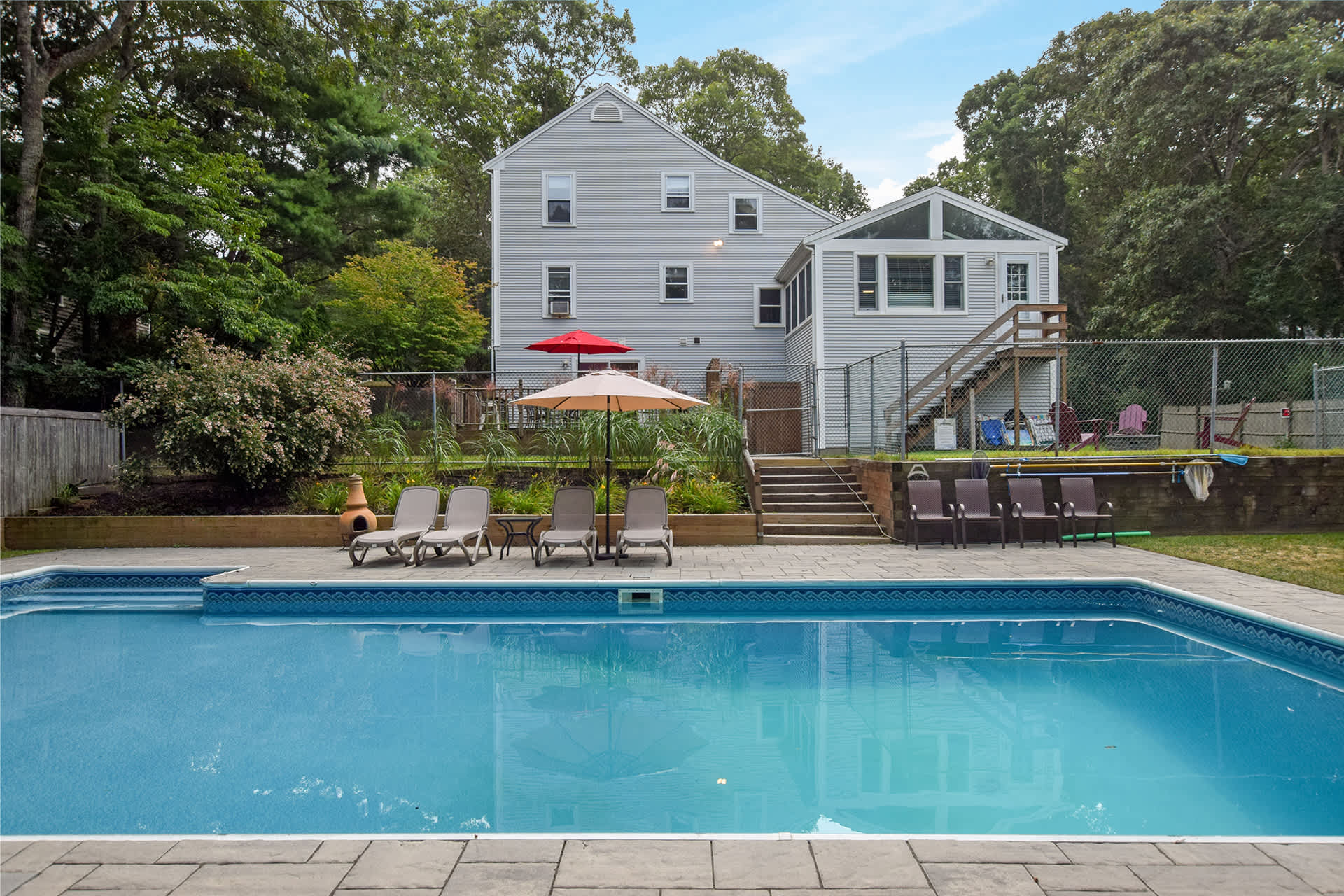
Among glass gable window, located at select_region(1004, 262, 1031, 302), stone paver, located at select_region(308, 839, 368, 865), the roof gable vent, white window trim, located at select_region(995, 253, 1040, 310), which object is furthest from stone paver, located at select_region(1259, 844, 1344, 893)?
the roof gable vent

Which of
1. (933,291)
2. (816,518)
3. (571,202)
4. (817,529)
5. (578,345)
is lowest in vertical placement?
(817,529)

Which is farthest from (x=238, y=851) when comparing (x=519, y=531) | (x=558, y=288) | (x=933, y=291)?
(x=558, y=288)

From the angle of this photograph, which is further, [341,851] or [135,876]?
[341,851]

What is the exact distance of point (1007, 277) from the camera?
18312 mm

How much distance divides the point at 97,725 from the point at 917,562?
7.93m

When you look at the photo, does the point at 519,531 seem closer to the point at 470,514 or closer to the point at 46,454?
the point at 470,514

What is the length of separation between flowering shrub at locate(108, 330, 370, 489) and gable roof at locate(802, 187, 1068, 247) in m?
11.3

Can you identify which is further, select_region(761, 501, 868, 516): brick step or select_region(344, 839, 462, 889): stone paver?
select_region(761, 501, 868, 516): brick step

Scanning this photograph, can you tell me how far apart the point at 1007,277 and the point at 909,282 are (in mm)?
2314

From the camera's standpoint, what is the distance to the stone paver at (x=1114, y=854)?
8.61ft

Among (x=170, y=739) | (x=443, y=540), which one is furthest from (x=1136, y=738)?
(x=443, y=540)

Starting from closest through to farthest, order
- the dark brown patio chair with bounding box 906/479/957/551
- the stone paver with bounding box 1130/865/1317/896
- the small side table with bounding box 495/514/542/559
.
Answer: the stone paver with bounding box 1130/865/1317/896, the small side table with bounding box 495/514/542/559, the dark brown patio chair with bounding box 906/479/957/551

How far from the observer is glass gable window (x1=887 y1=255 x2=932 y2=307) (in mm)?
18406

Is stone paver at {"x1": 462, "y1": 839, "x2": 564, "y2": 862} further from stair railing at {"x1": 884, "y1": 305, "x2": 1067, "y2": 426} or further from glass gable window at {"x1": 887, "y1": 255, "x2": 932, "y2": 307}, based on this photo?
glass gable window at {"x1": 887, "y1": 255, "x2": 932, "y2": 307}
